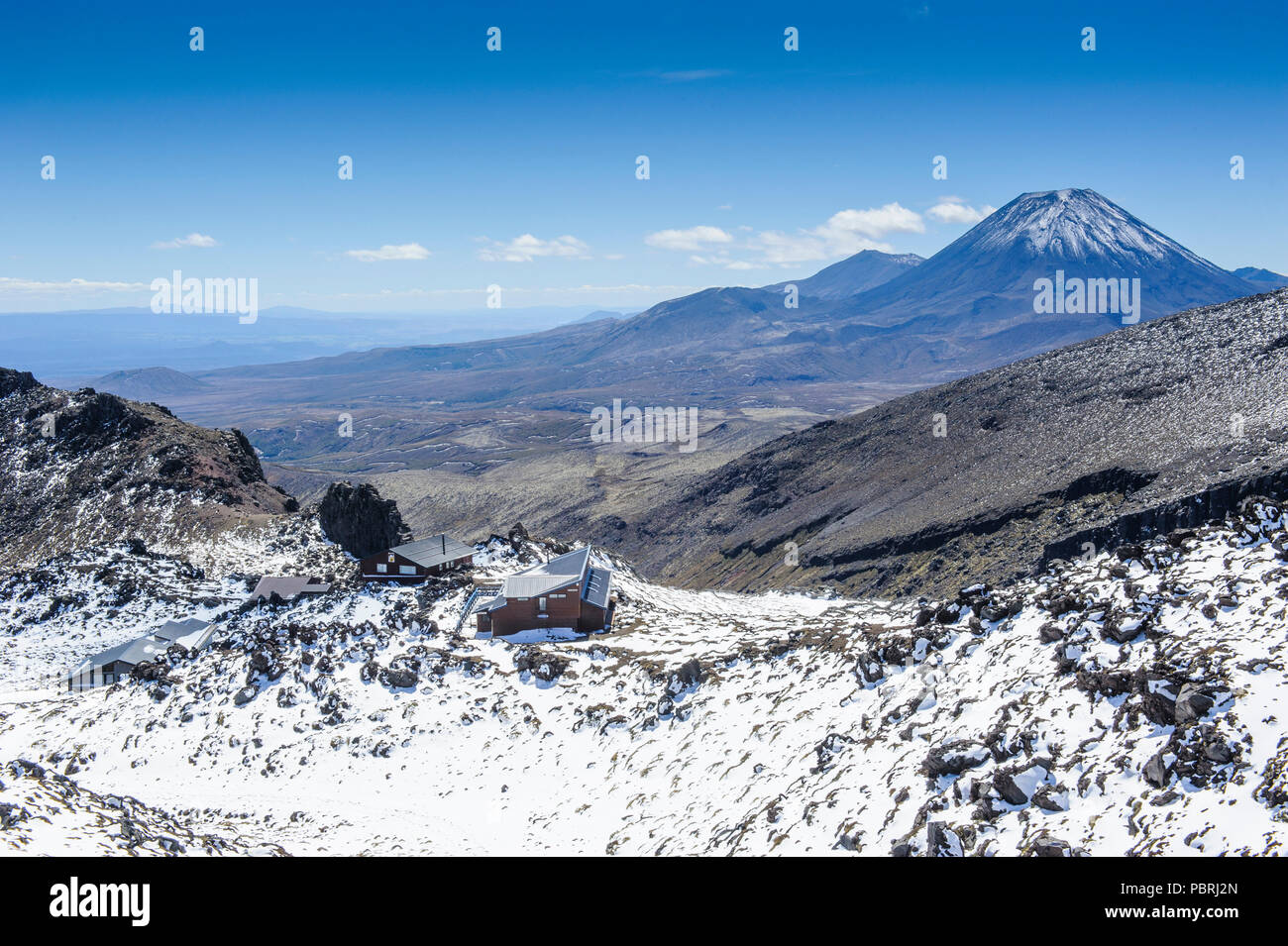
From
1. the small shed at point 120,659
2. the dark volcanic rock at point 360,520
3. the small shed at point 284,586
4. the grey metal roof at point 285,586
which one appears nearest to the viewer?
the small shed at point 120,659

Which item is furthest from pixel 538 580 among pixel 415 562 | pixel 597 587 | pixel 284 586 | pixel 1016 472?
pixel 1016 472

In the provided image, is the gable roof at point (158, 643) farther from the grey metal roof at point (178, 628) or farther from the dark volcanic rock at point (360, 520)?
the dark volcanic rock at point (360, 520)

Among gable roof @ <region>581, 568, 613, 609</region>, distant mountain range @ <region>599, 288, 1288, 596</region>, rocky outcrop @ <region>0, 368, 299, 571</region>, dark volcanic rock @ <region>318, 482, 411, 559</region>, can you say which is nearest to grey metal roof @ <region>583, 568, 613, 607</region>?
gable roof @ <region>581, 568, 613, 609</region>

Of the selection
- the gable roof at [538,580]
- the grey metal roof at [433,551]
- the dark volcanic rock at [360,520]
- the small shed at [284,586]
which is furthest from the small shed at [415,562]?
the dark volcanic rock at [360,520]

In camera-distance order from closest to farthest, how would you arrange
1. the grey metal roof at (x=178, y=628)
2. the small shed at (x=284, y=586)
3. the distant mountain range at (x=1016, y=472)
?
the grey metal roof at (x=178, y=628) < the small shed at (x=284, y=586) < the distant mountain range at (x=1016, y=472)

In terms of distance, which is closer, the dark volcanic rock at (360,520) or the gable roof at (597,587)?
the gable roof at (597,587)

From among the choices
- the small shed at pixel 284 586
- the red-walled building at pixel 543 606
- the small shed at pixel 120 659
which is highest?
the red-walled building at pixel 543 606

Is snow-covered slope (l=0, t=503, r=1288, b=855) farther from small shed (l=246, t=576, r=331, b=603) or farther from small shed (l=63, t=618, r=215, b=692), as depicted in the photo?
small shed (l=246, t=576, r=331, b=603)
